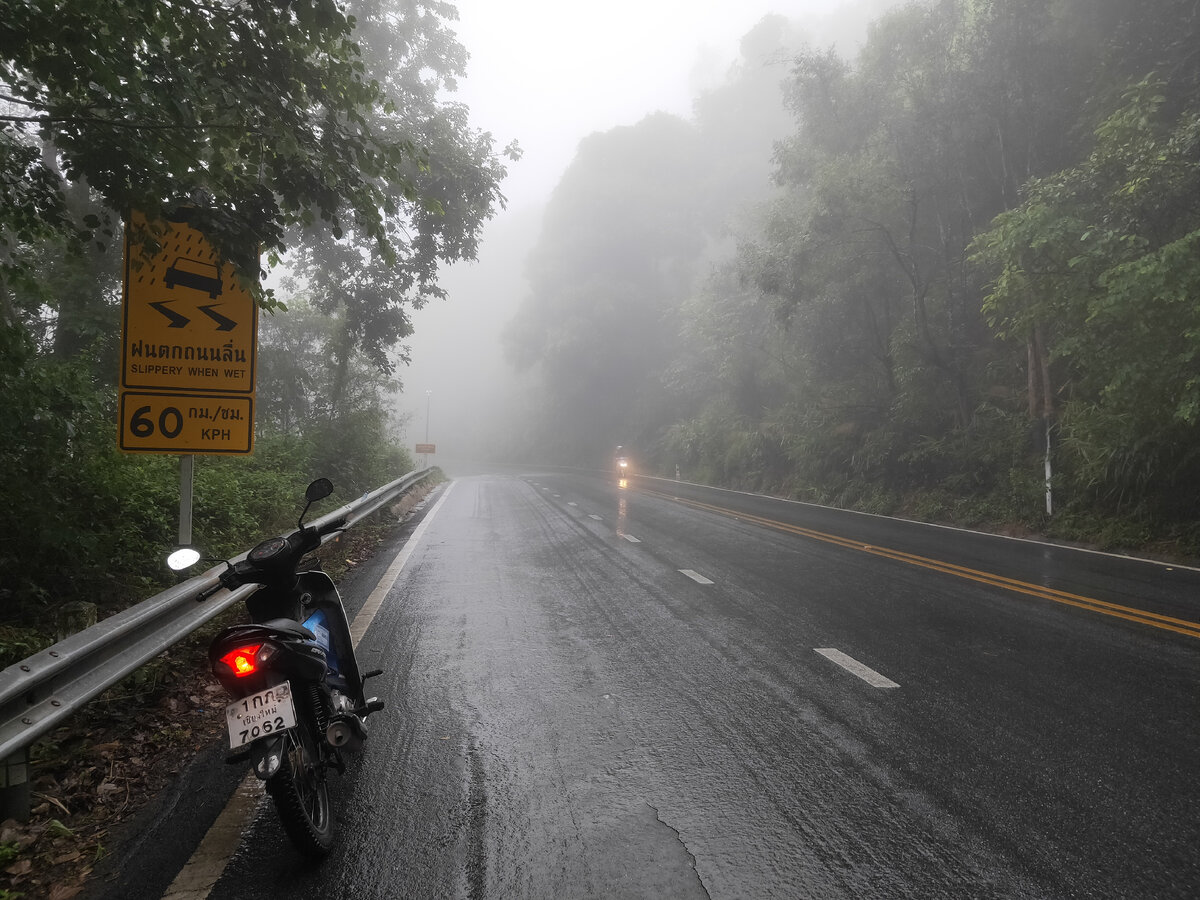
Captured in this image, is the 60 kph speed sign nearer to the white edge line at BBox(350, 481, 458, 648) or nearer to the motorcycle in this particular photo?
the white edge line at BBox(350, 481, 458, 648)

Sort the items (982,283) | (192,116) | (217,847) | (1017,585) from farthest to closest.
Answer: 1. (982,283)
2. (1017,585)
3. (192,116)
4. (217,847)

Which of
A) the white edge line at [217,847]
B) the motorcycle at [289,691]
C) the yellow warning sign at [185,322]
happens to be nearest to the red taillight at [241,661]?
the motorcycle at [289,691]

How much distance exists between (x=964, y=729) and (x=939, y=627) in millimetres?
2492

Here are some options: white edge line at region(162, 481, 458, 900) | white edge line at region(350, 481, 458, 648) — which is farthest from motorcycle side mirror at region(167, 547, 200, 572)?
white edge line at region(350, 481, 458, 648)

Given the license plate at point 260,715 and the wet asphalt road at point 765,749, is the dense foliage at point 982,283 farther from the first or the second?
the license plate at point 260,715

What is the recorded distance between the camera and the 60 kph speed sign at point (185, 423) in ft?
19.7

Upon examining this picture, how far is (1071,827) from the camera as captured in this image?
3193mm

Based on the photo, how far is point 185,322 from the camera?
623cm

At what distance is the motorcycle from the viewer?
2.92m

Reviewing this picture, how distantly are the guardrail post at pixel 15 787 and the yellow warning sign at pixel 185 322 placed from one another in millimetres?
3580

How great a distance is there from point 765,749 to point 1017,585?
6.00 meters

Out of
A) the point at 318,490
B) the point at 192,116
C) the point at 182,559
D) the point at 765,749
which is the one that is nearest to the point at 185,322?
the point at 192,116

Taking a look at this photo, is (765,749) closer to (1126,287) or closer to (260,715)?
(260,715)

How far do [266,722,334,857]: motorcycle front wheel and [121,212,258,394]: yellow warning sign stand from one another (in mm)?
4116
